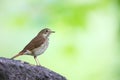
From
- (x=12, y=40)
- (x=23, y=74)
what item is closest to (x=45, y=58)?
(x=12, y=40)

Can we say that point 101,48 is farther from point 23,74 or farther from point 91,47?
point 23,74

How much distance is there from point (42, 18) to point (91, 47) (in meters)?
0.90

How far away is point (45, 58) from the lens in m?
9.90

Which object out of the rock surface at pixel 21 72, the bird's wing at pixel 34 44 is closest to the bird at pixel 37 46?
the bird's wing at pixel 34 44

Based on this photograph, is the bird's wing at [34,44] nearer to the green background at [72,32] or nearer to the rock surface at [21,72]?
the rock surface at [21,72]

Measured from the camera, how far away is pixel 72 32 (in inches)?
402

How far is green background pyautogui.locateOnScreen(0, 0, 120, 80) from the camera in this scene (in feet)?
32.3

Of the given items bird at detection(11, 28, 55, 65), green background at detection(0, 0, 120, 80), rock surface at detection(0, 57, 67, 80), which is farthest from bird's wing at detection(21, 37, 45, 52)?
green background at detection(0, 0, 120, 80)

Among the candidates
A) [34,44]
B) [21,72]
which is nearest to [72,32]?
[34,44]

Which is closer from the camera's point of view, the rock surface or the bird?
the rock surface

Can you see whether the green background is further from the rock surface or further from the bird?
the rock surface

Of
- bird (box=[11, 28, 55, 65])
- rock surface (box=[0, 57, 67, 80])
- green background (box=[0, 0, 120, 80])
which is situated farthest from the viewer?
green background (box=[0, 0, 120, 80])

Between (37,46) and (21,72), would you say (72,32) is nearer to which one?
(37,46)

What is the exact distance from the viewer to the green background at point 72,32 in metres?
9.84
